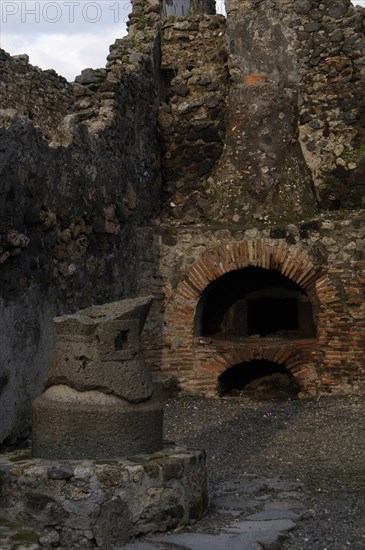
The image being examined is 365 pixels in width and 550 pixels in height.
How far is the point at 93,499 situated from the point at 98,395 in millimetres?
600

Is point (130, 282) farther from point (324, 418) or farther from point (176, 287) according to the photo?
point (324, 418)

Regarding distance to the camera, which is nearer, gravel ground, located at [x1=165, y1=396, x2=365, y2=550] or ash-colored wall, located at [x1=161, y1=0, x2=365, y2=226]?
gravel ground, located at [x1=165, y1=396, x2=365, y2=550]

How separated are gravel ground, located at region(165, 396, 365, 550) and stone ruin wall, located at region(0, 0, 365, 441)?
2.90 feet

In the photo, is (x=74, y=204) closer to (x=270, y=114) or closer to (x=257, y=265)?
(x=257, y=265)

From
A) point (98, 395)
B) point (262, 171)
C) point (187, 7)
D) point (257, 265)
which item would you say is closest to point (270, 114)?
point (262, 171)

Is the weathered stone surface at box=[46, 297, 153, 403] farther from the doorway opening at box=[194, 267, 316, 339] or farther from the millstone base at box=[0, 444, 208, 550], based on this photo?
the doorway opening at box=[194, 267, 316, 339]

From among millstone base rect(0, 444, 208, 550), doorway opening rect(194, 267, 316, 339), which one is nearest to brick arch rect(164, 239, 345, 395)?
doorway opening rect(194, 267, 316, 339)

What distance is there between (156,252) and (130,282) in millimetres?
540

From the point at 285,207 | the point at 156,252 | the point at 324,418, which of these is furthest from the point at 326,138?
the point at 324,418

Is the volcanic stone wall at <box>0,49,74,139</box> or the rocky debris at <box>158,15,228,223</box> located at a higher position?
the volcanic stone wall at <box>0,49,74,139</box>

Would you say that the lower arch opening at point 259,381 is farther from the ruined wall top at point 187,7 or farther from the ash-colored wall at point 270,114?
the ruined wall top at point 187,7

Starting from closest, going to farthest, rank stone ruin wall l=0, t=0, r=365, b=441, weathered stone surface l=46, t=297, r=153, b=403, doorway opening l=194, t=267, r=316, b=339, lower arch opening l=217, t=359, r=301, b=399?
1. weathered stone surface l=46, t=297, r=153, b=403
2. stone ruin wall l=0, t=0, r=365, b=441
3. lower arch opening l=217, t=359, r=301, b=399
4. doorway opening l=194, t=267, r=316, b=339

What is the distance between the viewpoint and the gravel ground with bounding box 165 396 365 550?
4.61 meters

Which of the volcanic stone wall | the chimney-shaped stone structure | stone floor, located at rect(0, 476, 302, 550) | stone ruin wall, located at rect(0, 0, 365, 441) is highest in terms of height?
the volcanic stone wall
